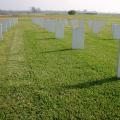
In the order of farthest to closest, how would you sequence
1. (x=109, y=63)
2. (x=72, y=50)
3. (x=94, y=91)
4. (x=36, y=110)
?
(x=72, y=50) < (x=109, y=63) < (x=94, y=91) < (x=36, y=110)

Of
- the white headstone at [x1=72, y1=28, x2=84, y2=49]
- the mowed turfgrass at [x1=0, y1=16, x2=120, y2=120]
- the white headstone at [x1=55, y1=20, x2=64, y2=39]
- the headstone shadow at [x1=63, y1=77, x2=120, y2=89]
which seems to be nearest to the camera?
the mowed turfgrass at [x1=0, y1=16, x2=120, y2=120]

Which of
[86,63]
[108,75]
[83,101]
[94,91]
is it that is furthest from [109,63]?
[83,101]

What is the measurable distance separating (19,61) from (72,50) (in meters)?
3.49

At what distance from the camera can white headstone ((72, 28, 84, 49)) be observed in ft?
42.2

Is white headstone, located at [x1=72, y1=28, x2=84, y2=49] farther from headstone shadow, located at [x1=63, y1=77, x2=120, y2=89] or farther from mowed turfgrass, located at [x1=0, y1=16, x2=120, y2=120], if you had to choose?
headstone shadow, located at [x1=63, y1=77, x2=120, y2=89]

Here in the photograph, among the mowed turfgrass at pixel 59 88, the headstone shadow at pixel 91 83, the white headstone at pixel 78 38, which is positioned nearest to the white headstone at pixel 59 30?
the white headstone at pixel 78 38

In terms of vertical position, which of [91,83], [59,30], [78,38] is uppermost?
[59,30]

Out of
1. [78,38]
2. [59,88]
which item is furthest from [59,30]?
[59,88]

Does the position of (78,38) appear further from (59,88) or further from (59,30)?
(59,88)

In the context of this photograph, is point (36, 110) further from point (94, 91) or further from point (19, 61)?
point (19, 61)

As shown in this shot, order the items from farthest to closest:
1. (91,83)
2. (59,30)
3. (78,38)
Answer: (59,30), (78,38), (91,83)

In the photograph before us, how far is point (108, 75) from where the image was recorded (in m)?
8.08

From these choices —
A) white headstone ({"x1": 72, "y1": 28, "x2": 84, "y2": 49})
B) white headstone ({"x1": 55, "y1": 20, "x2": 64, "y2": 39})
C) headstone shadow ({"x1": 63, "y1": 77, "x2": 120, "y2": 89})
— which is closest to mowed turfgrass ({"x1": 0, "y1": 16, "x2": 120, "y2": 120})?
headstone shadow ({"x1": 63, "y1": 77, "x2": 120, "y2": 89})

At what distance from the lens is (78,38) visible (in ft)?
43.3
